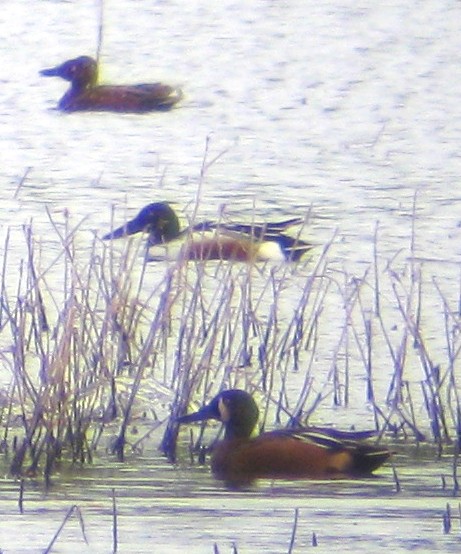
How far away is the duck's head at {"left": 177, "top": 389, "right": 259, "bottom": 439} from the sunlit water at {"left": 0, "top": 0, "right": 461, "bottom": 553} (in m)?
0.25

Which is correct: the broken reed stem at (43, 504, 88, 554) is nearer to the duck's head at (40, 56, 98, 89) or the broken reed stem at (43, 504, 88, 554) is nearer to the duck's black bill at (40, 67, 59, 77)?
the duck's head at (40, 56, 98, 89)

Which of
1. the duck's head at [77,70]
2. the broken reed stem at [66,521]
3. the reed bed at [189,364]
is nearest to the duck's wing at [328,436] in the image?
the reed bed at [189,364]

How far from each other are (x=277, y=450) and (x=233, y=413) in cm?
25

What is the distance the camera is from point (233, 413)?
19.4ft

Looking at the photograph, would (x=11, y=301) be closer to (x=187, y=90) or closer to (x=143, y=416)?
(x=143, y=416)

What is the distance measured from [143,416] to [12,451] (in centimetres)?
64

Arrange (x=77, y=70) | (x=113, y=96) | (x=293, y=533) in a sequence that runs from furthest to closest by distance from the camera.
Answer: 1. (x=77, y=70)
2. (x=113, y=96)
3. (x=293, y=533)

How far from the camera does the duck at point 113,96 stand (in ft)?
44.0

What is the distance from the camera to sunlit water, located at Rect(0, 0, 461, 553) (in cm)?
497

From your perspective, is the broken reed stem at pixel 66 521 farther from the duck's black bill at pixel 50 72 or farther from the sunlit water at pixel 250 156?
the duck's black bill at pixel 50 72

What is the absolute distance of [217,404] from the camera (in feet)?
19.4

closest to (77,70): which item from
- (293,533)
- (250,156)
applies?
(250,156)

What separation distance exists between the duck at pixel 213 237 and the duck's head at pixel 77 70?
4.40 meters

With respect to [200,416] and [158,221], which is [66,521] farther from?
[158,221]
